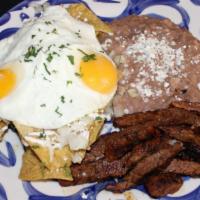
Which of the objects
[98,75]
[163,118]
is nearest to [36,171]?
[98,75]

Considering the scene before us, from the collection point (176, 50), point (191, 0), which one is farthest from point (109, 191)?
point (191, 0)

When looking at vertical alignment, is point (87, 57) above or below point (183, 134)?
above

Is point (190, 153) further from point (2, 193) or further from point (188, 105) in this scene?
point (2, 193)

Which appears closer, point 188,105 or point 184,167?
point 184,167

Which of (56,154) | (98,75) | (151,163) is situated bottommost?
(151,163)

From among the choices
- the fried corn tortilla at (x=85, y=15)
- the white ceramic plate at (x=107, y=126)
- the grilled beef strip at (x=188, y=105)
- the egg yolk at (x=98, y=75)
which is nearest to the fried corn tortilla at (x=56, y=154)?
the white ceramic plate at (x=107, y=126)

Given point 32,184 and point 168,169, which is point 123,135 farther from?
point 32,184

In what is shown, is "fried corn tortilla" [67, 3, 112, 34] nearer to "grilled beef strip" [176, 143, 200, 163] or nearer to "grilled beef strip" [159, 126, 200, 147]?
"grilled beef strip" [159, 126, 200, 147]

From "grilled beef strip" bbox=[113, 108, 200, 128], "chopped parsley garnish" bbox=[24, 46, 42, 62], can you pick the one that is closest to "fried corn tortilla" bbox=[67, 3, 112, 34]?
"chopped parsley garnish" bbox=[24, 46, 42, 62]
